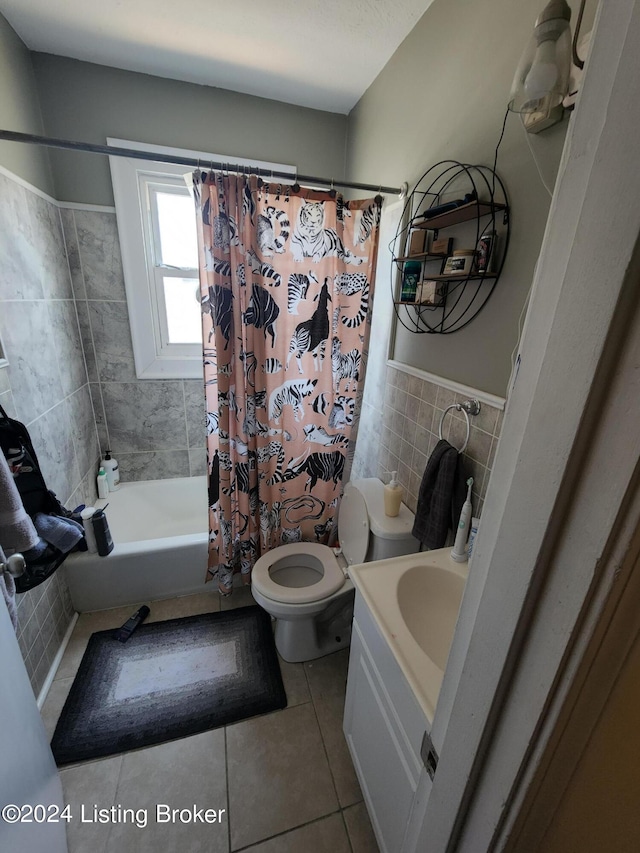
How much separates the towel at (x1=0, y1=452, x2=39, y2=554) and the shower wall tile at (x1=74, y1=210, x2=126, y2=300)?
149 cm

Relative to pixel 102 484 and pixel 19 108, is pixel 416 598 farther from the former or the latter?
pixel 19 108

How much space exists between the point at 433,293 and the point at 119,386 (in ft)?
6.49

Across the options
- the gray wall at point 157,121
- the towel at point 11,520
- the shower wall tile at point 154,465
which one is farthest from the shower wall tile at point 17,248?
the shower wall tile at point 154,465

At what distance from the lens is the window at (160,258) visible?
6.63ft

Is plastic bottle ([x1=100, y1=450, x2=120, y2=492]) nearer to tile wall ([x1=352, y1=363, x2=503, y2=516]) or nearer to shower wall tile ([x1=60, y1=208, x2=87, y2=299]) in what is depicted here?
shower wall tile ([x1=60, y1=208, x2=87, y2=299])

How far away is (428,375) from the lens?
1.47 m

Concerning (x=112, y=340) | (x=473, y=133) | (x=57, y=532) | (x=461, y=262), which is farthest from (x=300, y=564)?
(x=473, y=133)

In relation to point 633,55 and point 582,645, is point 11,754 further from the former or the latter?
point 633,55

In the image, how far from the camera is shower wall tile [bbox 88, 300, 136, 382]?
7.09 feet

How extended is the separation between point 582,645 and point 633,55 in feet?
1.65

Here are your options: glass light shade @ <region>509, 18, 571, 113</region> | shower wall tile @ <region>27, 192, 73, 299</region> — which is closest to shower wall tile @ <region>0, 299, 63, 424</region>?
shower wall tile @ <region>27, 192, 73, 299</region>

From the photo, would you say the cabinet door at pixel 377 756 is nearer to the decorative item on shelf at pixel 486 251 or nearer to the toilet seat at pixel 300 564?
the toilet seat at pixel 300 564

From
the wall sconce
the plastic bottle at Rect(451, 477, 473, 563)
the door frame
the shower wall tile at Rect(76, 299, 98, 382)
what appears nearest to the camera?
the door frame

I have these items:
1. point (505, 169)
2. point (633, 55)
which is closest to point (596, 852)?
point (633, 55)
